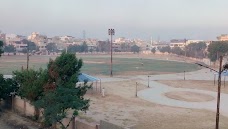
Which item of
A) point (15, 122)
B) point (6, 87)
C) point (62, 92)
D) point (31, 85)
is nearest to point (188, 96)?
point (31, 85)

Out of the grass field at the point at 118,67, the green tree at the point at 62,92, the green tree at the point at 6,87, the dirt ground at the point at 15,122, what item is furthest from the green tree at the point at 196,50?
the green tree at the point at 62,92

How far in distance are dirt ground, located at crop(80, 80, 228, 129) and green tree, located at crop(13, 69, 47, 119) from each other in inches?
171

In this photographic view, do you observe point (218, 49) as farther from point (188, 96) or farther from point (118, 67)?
point (188, 96)

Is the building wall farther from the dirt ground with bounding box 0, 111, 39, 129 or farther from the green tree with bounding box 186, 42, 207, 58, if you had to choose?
the green tree with bounding box 186, 42, 207, 58

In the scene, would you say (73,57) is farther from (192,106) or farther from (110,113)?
(192,106)

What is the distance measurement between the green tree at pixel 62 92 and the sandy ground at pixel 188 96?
1936 cm

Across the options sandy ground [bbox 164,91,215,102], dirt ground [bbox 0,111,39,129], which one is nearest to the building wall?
dirt ground [bbox 0,111,39,129]

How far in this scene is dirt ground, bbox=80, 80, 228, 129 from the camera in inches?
998

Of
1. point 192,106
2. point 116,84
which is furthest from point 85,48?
point 192,106

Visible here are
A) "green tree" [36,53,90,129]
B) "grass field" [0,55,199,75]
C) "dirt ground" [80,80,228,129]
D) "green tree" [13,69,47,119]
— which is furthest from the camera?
"grass field" [0,55,199,75]

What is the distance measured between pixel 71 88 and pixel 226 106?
63.6 ft

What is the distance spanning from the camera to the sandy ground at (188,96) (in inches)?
1490

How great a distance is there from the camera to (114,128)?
23156mm

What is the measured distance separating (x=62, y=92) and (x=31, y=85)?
699 cm
